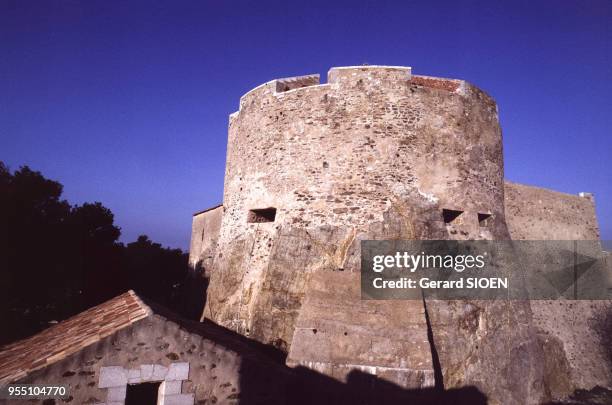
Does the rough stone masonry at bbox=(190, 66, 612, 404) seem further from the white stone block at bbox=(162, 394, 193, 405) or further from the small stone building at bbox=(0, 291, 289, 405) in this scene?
the white stone block at bbox=(162, 394, 193, 405)

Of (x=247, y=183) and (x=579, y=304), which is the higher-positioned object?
(x=247, y=183)

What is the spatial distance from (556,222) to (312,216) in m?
12.3

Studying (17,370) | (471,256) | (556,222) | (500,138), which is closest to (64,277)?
(17,370)

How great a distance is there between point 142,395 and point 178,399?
11.4ft

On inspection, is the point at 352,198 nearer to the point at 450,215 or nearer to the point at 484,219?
the point at 450,215

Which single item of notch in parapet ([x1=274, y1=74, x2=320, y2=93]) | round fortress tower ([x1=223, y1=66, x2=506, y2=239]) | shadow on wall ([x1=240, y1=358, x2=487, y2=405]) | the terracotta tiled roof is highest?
notch in parapet ([x1=274, y1=74, x2=320, y2=93])

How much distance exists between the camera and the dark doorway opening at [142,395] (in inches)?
301

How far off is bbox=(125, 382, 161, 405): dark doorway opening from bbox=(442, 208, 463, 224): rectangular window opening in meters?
7.72

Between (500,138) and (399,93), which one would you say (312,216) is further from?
(500,138)

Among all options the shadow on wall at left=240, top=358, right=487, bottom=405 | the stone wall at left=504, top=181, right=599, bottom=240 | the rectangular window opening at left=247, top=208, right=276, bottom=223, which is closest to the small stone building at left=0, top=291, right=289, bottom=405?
the shadow on wall at left=240, top=358, right=487, bottom=405

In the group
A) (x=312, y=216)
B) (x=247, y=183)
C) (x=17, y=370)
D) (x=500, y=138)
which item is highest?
(x=500, y=138)

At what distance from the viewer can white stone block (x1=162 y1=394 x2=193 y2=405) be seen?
5074 millimetres

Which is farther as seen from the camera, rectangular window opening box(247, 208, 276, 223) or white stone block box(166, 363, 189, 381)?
rectangular window opening box(247, 208, 276, 223)

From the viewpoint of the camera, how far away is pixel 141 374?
196 inches
